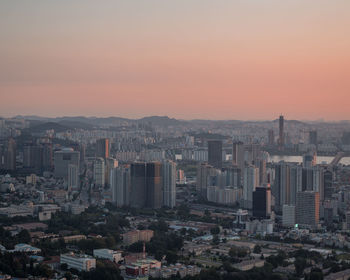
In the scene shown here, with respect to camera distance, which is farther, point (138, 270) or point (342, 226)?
point (342, 226)

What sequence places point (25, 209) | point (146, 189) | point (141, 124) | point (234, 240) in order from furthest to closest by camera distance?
point (141, 124) → point (146, 189) → point (25, 209) → point (234, 240)

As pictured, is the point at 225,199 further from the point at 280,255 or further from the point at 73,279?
the point at 73,279

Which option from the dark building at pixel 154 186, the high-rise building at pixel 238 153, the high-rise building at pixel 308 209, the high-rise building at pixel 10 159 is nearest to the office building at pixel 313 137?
the high-rise building at pixel 238 153

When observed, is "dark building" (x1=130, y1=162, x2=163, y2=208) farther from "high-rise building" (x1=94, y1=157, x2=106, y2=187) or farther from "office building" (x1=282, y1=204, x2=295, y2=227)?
"high-rise building" (x1=94, y1=157, x2=106, y2=187)

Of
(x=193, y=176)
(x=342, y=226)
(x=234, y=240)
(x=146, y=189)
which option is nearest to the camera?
(x=234, y=240)

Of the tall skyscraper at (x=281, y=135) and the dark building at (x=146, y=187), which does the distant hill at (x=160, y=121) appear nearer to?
the tall skyscraper at (x=281, y=135)

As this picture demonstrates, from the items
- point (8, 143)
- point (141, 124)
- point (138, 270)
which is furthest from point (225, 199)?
point (141, 124)

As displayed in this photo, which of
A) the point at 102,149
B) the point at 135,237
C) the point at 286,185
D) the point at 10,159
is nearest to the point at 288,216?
the point at 286,185
